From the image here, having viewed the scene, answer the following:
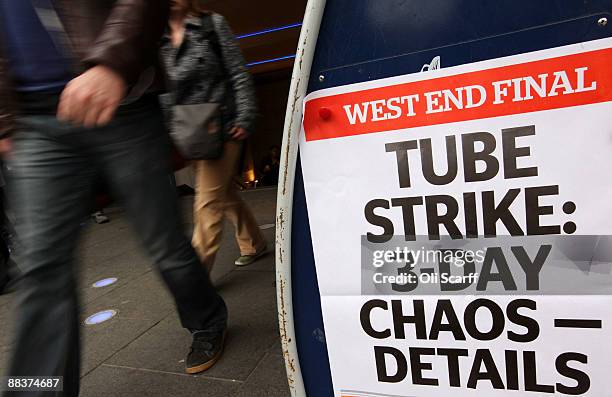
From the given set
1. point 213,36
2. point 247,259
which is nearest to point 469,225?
point 213,36

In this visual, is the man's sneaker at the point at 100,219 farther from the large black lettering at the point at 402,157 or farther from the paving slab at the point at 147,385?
the large black lettering at the point at 402,157

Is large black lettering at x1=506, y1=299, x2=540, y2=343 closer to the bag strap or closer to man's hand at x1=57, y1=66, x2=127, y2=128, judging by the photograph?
man's hand at x1=57, y1=66, x2=127, y2=128

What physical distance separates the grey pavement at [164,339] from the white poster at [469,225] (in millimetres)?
934

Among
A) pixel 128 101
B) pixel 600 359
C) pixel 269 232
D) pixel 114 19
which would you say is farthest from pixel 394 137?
pixel 269 232

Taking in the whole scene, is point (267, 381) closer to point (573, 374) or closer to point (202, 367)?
point (202, 367)

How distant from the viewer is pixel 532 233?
0.80 metres

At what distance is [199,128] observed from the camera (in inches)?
83.4

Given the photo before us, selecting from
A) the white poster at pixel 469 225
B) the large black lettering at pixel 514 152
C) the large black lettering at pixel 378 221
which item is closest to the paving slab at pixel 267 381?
the white poster at pixel 469 225

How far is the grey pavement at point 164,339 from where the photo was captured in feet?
5.90

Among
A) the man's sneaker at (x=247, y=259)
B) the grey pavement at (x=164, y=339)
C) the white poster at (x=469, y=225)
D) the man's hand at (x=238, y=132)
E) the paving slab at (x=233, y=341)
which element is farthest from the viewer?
the man's sneaker at (x=247, y=259)

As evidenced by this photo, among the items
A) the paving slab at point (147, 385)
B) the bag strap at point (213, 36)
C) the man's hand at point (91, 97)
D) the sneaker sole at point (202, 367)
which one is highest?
the bag strap at point (213, 36)

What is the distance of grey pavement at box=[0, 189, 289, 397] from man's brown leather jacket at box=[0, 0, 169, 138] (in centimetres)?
68

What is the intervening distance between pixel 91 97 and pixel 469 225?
954 mm

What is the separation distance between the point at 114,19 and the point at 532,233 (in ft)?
3.72
